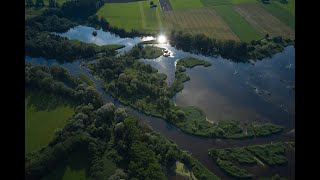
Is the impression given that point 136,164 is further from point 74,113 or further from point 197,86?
point 197,86

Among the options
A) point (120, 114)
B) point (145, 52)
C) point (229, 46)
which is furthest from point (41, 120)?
point (229, 46)

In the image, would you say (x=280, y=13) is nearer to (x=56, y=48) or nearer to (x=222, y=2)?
(x=222, y=2)

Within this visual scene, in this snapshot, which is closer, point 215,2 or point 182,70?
point 182,70

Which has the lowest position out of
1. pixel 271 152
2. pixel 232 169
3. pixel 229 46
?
pixel 232 169

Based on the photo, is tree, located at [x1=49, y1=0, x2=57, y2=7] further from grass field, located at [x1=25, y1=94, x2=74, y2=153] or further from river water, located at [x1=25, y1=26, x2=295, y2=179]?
grass field, located at [x1=25, y1=94, x2=74, y2=153]

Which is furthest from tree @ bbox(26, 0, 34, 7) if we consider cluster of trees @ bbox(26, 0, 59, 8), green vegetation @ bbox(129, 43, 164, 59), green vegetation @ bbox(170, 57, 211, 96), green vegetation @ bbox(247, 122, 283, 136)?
green vegetation @ bbox(247, 122, 283, 136)
